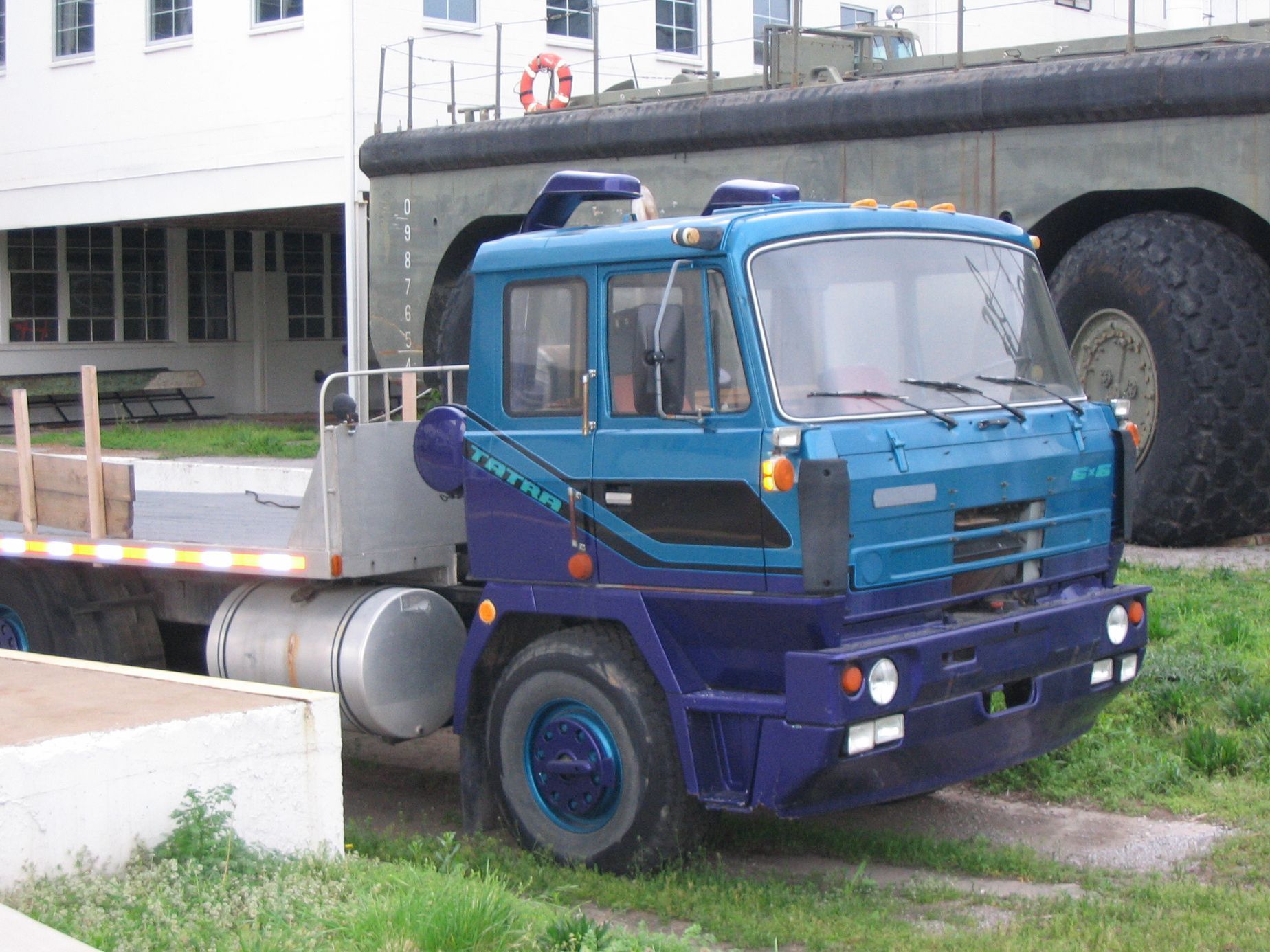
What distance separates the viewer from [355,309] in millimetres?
19156

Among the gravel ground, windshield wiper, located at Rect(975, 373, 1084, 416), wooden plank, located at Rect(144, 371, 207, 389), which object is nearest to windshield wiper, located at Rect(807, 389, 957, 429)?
windshield wiper, located at Rect(975, 373, 1084, 416)

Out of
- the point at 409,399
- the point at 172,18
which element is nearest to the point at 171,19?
the point at 172,18

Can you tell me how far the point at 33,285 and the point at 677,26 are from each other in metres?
10.3

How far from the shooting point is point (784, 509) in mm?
5227

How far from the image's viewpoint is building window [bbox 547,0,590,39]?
20891 millimetres

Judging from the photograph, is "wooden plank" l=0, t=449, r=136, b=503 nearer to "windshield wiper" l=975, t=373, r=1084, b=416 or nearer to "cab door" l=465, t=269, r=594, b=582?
"cab door" l=465, t=269, r=594, b=582

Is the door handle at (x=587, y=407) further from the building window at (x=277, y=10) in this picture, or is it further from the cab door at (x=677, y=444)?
the building window at (x=277, y=10)

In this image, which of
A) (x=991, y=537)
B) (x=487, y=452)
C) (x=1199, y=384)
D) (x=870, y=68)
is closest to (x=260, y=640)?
(x=487, y=452)

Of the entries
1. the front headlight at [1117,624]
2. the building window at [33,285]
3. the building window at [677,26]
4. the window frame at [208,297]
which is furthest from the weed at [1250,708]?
the window frame at [208,297]

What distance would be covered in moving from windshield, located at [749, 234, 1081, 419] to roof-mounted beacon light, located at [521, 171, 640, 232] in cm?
125

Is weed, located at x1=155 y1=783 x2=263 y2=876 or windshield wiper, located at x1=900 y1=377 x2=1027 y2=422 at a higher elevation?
windshield wiper, located at x1=900 y1=377 x2=1027 y2=422

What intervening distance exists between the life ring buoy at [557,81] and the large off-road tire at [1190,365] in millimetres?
6001

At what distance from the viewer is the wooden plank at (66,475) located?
7.58 meters

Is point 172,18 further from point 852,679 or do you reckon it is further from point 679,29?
point 852,679
